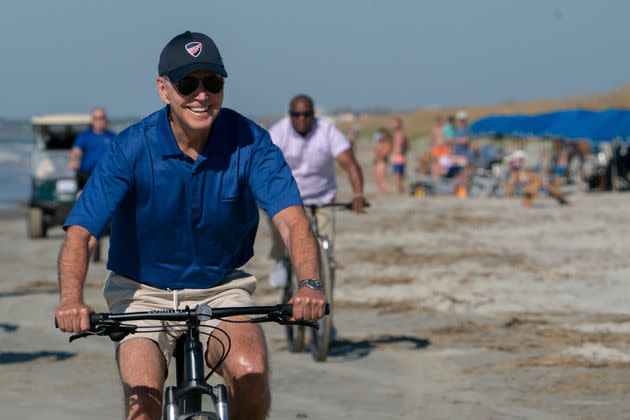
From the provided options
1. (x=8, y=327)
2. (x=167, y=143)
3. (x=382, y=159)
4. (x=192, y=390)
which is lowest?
(x=8, y=327)

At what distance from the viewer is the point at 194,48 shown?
15.5ft

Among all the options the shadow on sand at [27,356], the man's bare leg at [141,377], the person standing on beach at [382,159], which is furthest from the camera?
the person standing on beach at [382,159]

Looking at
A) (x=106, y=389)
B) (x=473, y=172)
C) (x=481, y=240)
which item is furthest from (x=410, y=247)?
(x=473, y=172)

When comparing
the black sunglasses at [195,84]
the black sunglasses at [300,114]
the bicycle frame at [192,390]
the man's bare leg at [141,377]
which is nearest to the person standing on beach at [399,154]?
the black sunglasses at [300,114]

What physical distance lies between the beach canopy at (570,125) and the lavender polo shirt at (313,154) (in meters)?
20.5

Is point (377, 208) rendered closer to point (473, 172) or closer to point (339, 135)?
point (473, 172)

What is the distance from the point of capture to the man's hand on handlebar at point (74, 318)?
428 centimetres

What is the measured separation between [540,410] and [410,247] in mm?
10632

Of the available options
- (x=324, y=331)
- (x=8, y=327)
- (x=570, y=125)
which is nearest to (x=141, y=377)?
(x=324, y=331)

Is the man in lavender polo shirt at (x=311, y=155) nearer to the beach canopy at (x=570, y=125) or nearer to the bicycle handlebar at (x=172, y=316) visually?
the bicycle handlebar at (x=172, y=316)

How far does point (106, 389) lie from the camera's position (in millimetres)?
8844

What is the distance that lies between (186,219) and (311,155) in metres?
5.67

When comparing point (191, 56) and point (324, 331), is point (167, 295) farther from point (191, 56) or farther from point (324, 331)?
point (324, 331)

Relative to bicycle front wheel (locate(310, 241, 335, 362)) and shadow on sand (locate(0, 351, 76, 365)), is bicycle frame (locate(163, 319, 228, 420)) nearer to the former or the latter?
bicycle front wheel (locate(310, 241, 335, 362))
